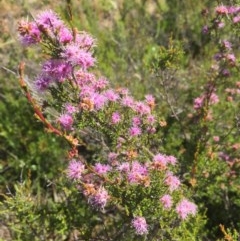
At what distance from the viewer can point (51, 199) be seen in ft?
14.9

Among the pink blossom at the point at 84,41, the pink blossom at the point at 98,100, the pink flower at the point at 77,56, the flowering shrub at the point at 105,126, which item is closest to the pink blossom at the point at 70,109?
the flowering shrub at the point at 105,126

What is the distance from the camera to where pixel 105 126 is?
2869 mm

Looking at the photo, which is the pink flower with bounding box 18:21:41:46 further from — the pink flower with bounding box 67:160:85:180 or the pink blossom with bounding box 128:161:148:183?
the pink blossom with bounding box 128:161:148:183

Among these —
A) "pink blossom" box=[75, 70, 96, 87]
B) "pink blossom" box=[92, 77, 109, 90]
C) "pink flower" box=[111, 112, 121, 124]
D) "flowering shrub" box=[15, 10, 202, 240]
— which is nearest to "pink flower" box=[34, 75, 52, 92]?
"flowering shrub" box=[15, 10, 202, 240]

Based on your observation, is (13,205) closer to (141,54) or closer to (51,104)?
(51,104)

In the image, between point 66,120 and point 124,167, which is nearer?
point 66,120

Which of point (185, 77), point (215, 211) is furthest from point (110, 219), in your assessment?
point (185, 77)

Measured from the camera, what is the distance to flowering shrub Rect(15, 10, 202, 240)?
8.39 ft

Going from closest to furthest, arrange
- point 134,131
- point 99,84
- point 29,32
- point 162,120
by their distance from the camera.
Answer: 1. point 29,32
2. point 99,84
3. point 134,131
4. point 162,120

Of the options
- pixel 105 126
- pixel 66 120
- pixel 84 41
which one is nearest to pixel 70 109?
pixel 66 120

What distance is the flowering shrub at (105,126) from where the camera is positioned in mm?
2557

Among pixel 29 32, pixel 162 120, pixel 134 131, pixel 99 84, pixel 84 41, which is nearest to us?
pixel 29 32

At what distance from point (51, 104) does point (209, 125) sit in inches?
71.6

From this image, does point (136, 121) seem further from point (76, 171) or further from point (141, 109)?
point (76, 171)
